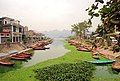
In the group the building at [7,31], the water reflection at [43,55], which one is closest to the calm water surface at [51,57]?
the water reflection at [43,55]

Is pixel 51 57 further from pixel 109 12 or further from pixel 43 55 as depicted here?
pixel 109 12

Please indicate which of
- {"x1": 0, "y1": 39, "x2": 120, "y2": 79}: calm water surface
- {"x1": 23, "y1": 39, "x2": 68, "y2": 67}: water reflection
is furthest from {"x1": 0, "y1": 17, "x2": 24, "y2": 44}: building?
{"x1": 0, "y1": 39, "x2": 120, "y2": 79}: calm water surface

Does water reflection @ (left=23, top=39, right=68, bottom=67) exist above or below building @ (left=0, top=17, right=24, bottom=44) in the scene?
below

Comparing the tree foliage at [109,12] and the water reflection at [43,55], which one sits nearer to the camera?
the tree foliage at [109,12]

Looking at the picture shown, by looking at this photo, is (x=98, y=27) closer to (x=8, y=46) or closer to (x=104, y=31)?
(x=104, y=31)

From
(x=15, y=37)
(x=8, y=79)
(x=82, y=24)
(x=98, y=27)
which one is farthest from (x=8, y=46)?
(x=82, y=24)

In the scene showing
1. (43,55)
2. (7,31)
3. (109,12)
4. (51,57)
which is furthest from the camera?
(7,31)

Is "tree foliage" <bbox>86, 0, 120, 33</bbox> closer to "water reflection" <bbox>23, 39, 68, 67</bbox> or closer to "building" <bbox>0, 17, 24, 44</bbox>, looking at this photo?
"water reflection" <bbox>23, 39, 68, 67</bbox>

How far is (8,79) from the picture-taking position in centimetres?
2270

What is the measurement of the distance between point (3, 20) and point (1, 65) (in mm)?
37008

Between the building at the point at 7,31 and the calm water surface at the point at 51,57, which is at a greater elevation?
the building at the point at 7,31

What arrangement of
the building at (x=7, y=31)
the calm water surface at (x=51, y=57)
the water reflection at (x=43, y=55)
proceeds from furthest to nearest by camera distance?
the building at (x=7, y=31), the water reflection at (x=43, y=55), the calm water surface at (x=51, y=57)

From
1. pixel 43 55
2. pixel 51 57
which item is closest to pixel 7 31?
pixel 43 55

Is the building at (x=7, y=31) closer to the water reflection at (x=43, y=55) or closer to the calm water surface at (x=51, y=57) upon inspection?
the water reflection at (x=43, y=55)
